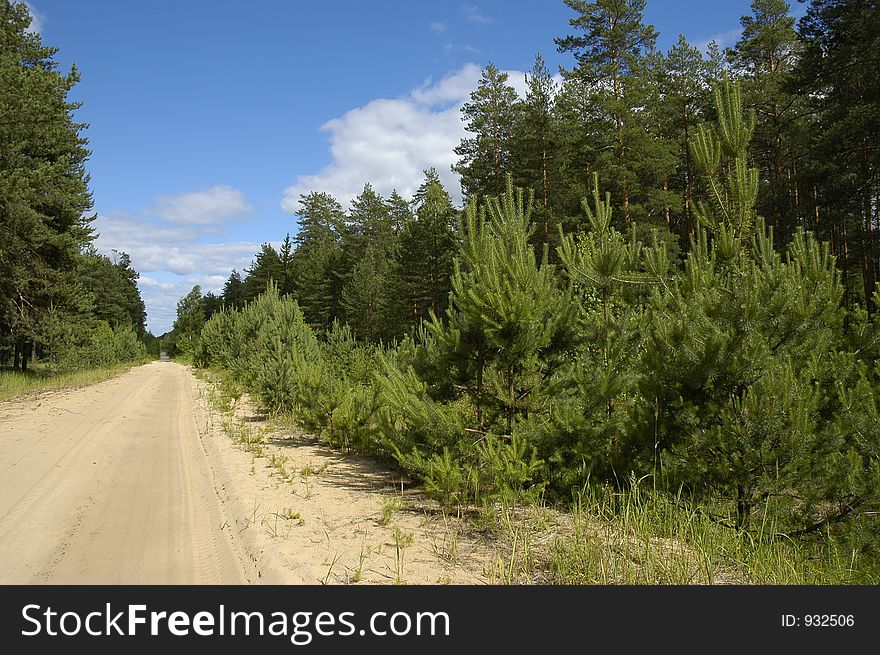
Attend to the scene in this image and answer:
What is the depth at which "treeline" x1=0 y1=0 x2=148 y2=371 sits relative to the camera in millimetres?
16672

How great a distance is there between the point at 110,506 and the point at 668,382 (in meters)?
6.25

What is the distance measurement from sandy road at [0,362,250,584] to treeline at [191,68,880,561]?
229 cm

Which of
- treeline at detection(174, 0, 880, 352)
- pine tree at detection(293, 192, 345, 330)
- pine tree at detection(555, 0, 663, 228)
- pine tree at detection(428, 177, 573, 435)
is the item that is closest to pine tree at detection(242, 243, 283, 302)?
pine tree at detection(293, 192, 345, 330)

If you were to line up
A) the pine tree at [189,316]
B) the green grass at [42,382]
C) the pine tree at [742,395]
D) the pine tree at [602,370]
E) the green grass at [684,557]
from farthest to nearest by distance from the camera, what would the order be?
the pine tree at [189,316] < the green grass at [42,382] < the pine tree at [602,370] < the pine tree at [742,395] < the green grass at [684,557]

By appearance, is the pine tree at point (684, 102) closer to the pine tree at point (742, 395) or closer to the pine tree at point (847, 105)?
the pine tree at point (847, 105)

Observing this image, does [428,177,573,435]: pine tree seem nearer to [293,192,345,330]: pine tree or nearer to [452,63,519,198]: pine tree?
[452,63,519,198]: pine tree

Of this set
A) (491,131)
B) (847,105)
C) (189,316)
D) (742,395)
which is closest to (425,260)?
(491,131)

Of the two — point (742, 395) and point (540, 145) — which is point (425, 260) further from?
point (742, 395)

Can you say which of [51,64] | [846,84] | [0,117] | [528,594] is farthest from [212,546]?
[51,64]

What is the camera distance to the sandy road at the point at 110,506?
4157mm

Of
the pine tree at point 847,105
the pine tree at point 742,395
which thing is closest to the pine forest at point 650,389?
the pine tree at point 742,395

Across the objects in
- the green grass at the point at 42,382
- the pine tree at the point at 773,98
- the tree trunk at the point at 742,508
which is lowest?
the tree trunk at the point at 742,508

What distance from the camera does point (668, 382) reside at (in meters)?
5.23

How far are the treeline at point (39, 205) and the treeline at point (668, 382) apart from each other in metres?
17.4
